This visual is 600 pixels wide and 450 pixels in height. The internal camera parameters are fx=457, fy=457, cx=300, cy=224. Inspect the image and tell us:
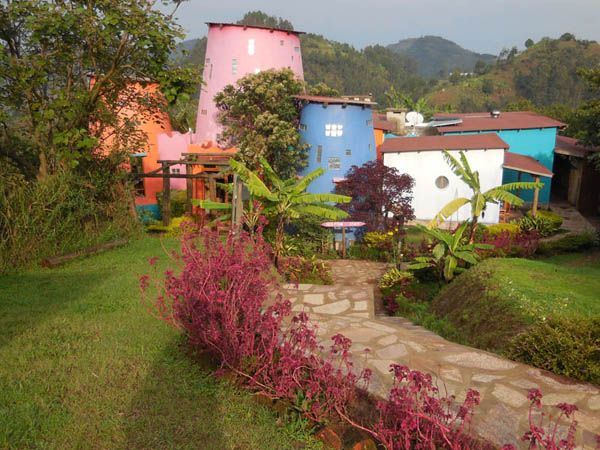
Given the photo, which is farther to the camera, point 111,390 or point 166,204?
point 166,204

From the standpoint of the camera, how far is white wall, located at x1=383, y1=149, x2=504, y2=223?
65.4ft

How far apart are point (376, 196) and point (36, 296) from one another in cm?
1155

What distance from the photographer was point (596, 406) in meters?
4.11

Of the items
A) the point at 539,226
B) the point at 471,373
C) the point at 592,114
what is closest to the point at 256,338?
the point at 471,373

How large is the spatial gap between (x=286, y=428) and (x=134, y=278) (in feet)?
17.6

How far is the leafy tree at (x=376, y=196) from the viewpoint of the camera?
53.8 ft

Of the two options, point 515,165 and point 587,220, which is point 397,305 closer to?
point 515,165

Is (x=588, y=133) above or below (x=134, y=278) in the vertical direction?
above

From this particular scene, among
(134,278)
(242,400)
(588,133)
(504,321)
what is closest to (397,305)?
(504,321)

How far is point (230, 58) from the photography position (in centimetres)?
2088

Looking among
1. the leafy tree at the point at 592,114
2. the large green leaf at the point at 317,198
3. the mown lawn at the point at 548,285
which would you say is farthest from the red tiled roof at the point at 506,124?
the mown lawn at the point at 548,285

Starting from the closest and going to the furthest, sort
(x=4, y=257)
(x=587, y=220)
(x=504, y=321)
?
1. (x=504, y=321)
2. (x=4, y=257)
3. (x=587, y=220)

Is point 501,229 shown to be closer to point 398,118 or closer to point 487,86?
point 398,118

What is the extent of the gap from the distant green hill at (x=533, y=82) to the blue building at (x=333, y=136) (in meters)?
65.5
